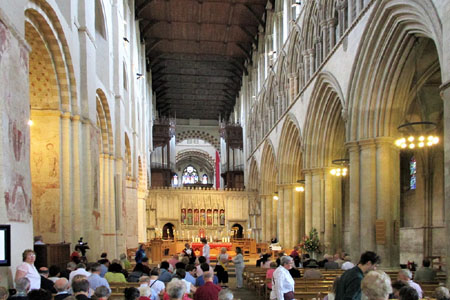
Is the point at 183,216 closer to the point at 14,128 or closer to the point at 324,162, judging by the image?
the point at 324,162

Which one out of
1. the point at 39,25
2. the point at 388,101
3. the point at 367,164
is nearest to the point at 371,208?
the point at 367,164

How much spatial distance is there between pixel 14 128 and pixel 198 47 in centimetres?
2743

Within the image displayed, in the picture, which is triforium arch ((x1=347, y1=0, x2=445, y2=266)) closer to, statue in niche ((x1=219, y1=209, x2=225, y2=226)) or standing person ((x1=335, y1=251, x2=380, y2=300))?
standing person ((x1=335, y1=251, x2=380, y2=300))

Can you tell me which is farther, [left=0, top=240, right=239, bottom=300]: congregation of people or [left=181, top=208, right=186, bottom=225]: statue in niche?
[left=181, top=208, right=186, bottom=225]: statue in niche

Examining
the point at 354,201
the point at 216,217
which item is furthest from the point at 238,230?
the point at 354,201

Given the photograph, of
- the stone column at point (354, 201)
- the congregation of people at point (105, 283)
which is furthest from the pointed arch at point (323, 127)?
the congregation of people at point (105, 283)

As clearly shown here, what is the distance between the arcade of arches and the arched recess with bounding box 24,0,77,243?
0.03 meters

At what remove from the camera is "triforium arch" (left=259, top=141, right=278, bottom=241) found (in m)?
29.2

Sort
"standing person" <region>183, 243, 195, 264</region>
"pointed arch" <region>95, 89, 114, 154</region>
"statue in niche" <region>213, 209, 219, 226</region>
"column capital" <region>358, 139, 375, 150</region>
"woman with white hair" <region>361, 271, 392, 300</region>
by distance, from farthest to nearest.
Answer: "statue in niche" <region>213, 209, 219, 226</region> → "pointed arch" <region>95, 89, 114, 154</region> → "column capital" <region>358, 139, 375, 150</region> → "standing person" <region>183, 243, 195, 264</region> → "woman with white hair" <region>361, 271, 392, 300</region>

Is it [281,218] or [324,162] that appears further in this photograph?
[281,218]

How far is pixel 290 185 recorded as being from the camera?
24312 millimetres

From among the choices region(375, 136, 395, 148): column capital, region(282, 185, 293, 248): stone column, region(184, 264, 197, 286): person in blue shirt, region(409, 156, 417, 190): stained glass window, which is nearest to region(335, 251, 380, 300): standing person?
region(184, 264, 197, 286): person in blue shirt

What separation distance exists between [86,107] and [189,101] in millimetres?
32427

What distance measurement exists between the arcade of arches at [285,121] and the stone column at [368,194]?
0.10ft
